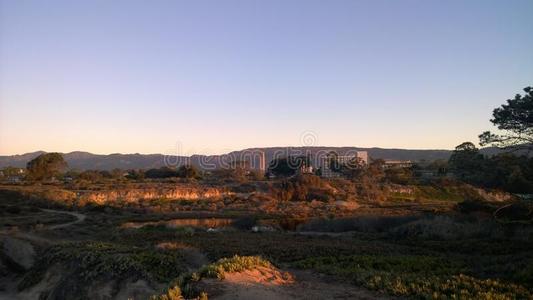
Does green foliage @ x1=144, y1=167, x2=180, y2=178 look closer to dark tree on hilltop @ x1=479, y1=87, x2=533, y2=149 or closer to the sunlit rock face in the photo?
the sunlit rock face

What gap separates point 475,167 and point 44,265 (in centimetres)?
2780

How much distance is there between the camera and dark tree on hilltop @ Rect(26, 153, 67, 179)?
10269cm

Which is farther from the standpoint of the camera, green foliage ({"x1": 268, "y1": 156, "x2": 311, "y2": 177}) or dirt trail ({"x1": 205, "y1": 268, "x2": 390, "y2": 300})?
green foliage ({"x1": 268, "y1": 156, "x2": 311, "y2": 177})

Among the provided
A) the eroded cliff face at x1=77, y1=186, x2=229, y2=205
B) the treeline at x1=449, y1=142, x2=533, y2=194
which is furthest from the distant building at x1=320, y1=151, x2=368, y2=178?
the treeline at x1=449, y1=142, x2=533, y2=194

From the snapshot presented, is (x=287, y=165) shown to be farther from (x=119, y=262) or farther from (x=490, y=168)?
(x=119, y=262)

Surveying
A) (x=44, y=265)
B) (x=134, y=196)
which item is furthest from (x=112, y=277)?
(x=134, y=196)

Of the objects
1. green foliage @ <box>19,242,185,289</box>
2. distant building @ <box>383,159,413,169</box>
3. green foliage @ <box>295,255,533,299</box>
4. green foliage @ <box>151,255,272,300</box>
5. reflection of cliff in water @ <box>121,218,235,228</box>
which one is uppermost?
distant building @ <box>383,159,413,169</box>

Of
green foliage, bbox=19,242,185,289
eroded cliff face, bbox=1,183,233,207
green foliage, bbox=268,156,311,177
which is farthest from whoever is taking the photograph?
green foliage, bbox=268,156,311,177

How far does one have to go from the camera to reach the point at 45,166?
341ft

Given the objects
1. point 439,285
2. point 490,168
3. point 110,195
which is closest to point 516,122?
point 490,168

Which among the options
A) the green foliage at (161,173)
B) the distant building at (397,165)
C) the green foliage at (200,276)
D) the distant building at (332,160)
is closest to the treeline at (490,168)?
the green foliage at (200,276)

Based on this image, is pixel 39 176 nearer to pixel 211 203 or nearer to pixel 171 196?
pixel 171 196

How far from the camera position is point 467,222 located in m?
33.1

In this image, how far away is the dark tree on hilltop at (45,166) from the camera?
102688 millimetres
